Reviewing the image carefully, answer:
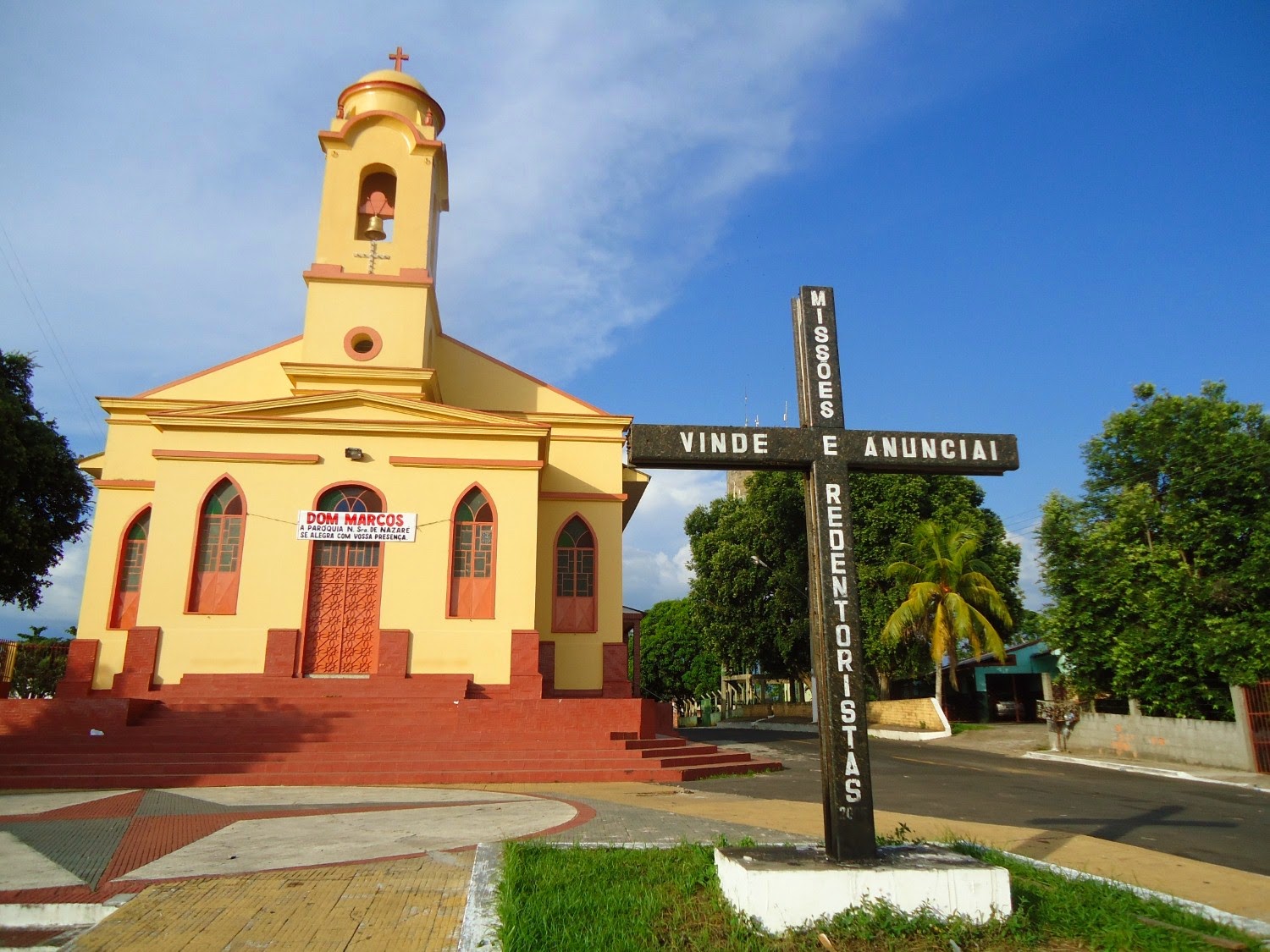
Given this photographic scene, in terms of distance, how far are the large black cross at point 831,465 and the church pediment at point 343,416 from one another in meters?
11.6

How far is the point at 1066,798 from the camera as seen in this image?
36.4ft

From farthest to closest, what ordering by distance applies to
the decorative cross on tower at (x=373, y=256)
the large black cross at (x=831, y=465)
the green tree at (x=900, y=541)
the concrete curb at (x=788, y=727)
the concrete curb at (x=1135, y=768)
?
the concrete curb at (x=788, y=727) < the green tree at (x=900, y=541) < the decorative cross on tower at (x=373, y=256) < the concrete curb at (x=1135, y=768) < the large black cross at (x=831, y=465)

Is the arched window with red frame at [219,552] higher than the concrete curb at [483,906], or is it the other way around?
the arched window with red frame at [219,552]

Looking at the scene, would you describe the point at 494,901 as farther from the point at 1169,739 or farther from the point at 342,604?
the point at 1169,739

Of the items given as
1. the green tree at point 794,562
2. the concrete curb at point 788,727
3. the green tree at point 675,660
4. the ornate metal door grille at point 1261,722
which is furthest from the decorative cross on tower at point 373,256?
the green tree at point 675,660

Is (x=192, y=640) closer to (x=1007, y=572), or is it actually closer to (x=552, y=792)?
(x=552, y=792)

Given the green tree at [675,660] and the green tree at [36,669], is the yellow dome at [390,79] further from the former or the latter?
the green tree at [675,660]

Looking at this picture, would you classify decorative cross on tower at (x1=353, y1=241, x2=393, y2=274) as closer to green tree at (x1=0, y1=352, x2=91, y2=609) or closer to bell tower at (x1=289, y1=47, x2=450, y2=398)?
bell tower at (x1=289, y1=47, x2=450, y2=398)

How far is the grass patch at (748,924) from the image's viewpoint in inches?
163

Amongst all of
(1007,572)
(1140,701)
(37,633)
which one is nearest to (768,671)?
(1007,572)

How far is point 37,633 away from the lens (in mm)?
30312

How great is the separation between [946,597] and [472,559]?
1406 cm

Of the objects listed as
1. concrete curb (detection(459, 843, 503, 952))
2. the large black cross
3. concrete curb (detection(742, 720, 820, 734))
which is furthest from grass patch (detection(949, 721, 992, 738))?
concrete curb (detection(459, 843, 503, 952))

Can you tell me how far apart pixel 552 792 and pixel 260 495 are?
28.0 ft
